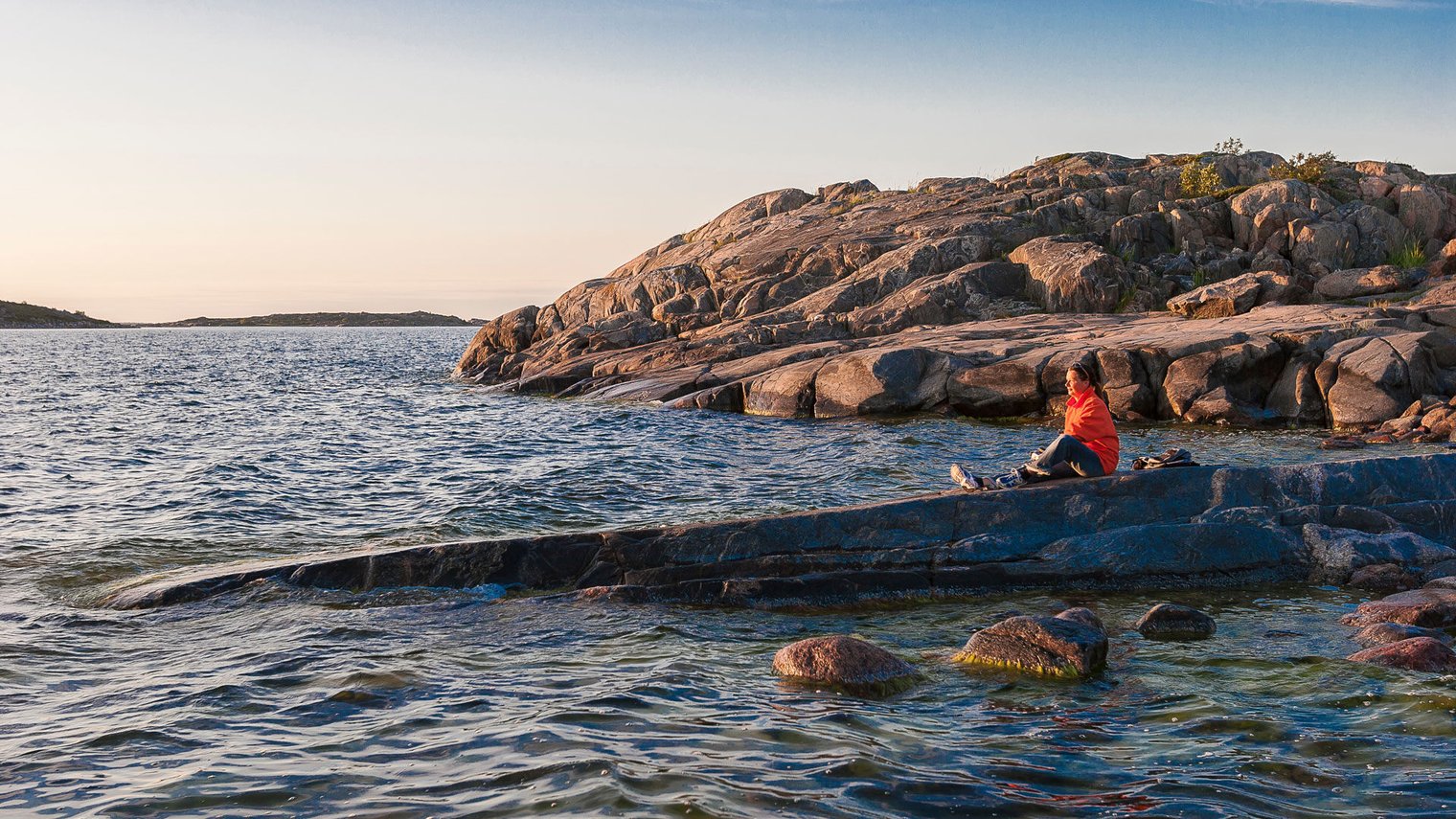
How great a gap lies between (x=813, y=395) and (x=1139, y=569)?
2148 centimetres

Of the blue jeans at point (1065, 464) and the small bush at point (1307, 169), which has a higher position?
the small bush at point (1307, 169)

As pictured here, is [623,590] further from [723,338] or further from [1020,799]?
[723,338]

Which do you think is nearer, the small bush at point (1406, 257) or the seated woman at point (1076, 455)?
the seated woman at point (1076, 455)

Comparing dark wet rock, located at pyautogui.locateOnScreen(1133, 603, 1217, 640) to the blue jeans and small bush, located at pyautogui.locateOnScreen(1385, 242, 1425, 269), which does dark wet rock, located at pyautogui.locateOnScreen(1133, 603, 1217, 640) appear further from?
small bush, located at pyautogui.locateOnScreen(1385, 242, 1425, 269)

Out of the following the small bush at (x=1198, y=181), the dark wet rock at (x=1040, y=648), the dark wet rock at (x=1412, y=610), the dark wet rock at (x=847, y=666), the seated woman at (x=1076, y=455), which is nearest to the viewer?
the dark wet rock at (x=847, y=666)

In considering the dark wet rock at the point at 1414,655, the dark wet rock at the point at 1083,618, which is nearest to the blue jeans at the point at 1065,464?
the dark wet rock at the point at 1083,618

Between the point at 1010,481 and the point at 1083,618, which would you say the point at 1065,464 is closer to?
the point at 1010,481

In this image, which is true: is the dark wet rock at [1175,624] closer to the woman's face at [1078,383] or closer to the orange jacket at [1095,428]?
the orange jacket at [1095,428]

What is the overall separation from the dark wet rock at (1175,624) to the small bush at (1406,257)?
110ft

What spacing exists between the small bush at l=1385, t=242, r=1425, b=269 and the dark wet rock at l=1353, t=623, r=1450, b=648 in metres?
33.0

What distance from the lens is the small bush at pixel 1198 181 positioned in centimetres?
4712

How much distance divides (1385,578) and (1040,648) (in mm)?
5885

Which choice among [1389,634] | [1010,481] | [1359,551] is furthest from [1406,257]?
[1389,634]

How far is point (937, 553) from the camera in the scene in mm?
12922
